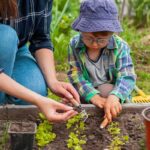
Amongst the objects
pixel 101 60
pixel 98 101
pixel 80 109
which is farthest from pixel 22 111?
pixel 101 60

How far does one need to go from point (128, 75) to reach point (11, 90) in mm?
854

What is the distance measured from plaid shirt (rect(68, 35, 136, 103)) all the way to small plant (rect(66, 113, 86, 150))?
0.19 m

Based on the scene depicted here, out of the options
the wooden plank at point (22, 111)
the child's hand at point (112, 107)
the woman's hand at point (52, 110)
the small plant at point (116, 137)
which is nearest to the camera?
the woman's hand at point (52, 110)

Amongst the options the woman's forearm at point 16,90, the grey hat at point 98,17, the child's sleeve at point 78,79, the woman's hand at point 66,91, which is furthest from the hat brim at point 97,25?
the woman's forearm at point 16,90

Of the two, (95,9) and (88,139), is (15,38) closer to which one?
→ (95,9)

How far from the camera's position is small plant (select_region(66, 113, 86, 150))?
2.88 m

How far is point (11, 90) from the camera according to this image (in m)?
2.70

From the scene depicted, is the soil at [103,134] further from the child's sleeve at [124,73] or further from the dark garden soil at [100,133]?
the child's sleeve at [124,73]

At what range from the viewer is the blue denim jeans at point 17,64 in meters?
3.06

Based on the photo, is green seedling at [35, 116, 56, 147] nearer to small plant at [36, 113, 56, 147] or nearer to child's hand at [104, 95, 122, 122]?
small plant at [36, 113, 56, 147]

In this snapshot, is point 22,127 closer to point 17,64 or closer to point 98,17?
point 17,64

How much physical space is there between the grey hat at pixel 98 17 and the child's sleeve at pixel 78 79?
267 mm

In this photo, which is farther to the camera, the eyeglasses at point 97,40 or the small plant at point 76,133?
the eyeglasses at point 97,40

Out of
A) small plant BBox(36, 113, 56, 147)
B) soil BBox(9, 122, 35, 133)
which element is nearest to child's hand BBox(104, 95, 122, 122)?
small plant BBox(36, 113, 56, 147)
